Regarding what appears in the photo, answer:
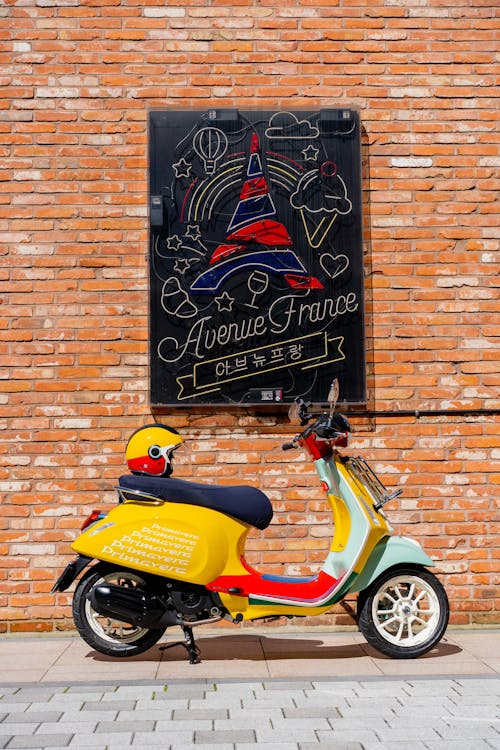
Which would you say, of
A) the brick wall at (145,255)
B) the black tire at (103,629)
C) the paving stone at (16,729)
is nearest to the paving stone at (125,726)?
the paving stone at (16,729)

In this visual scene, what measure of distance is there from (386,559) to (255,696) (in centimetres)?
121

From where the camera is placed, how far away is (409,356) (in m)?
6.68

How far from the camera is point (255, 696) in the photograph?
15.2ft

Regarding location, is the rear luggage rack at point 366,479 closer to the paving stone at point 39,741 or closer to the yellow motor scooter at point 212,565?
the yellow motor scooter at point 212,565

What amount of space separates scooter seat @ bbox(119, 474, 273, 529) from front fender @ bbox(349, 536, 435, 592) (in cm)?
61

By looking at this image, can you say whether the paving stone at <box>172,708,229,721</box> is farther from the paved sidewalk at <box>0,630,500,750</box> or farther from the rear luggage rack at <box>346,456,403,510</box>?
the rear luggage rack at <box>346,456,403,510</box>

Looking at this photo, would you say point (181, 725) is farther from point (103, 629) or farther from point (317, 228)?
point (317, 228)

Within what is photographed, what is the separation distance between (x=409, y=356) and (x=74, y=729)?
3.52 meters

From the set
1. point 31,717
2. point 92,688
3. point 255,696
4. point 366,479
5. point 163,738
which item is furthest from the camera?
point 366,479

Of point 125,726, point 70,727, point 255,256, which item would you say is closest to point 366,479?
point 255,256

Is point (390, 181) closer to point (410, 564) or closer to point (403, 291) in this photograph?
point (403, 291)

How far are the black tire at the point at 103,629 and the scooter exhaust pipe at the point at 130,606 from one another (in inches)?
2.8

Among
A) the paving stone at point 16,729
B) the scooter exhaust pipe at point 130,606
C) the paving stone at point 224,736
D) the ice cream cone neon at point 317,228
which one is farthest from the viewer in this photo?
the ice cream cone neon at point 317,228

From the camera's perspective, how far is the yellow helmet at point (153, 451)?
5516 millimetres
